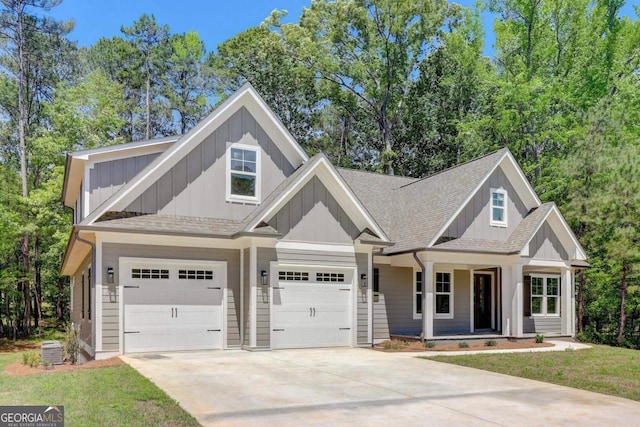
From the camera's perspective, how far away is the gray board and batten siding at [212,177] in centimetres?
1371

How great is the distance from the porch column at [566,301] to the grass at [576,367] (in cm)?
303

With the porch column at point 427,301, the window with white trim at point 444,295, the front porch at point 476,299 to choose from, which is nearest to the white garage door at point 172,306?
the front porch at point 476,299

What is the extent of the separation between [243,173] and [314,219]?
2269mm

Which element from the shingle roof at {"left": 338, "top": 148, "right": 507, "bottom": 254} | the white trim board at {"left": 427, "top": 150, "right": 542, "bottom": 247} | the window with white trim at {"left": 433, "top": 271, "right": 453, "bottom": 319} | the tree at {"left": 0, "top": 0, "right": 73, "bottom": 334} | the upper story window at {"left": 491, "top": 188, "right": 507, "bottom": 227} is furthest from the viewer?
the tree at {"left": 0, "top": 0, "right": 73, "bottom": 334}

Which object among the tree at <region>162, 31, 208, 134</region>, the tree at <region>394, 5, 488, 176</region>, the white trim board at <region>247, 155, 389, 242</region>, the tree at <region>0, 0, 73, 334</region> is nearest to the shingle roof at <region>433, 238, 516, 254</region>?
the white trim board at <region>247, 155, 389, 242</region>

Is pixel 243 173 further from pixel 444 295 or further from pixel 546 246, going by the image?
pixel 546 246

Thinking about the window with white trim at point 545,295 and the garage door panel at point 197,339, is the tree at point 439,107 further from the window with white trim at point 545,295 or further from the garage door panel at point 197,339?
the garage door panel at point 197,339

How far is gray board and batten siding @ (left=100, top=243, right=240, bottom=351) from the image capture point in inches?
492

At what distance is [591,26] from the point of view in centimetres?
2867

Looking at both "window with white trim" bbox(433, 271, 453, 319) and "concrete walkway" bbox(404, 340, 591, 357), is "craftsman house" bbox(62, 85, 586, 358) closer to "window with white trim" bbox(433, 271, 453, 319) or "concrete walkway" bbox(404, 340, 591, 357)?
"window with white trim" bbox(433, 271, 453, 319)

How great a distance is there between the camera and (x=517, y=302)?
16.9 m

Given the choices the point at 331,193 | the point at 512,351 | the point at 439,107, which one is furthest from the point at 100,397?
the point at 439,107

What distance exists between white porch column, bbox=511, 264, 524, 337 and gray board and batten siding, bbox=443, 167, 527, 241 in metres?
1.31

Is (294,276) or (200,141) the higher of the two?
(200,141)
